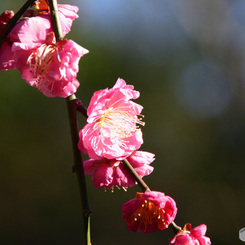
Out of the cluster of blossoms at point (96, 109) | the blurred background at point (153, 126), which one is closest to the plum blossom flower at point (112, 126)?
the cluster of blossoms at point (96, 109)


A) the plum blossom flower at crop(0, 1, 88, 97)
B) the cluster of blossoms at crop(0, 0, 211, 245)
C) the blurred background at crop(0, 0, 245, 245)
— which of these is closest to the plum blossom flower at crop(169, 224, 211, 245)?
the cluster of blossoms at crop(0, 0, 211, 245)

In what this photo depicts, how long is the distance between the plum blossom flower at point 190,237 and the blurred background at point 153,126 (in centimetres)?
261

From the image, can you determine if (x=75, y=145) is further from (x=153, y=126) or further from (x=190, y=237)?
(x=153, y=126)

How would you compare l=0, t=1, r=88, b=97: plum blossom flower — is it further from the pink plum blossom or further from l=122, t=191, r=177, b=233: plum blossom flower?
l=122, t=191, r=177, b=233: plum blossom flower

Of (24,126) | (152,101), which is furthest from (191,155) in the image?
(24,126)

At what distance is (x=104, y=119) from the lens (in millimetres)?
695

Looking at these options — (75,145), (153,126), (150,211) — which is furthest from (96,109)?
(153,126)

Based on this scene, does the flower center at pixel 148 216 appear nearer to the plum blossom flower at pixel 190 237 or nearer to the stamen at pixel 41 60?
the plum blossom flower at pixel 190 237

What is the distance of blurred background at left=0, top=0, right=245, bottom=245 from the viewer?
362cm

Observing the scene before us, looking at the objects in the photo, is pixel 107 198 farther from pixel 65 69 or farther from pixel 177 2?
pixel 65 69

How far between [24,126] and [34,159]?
0.29 m

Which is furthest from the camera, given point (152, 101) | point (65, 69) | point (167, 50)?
point (167, 50)

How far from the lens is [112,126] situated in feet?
2.27

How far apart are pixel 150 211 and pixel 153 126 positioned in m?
3.35
